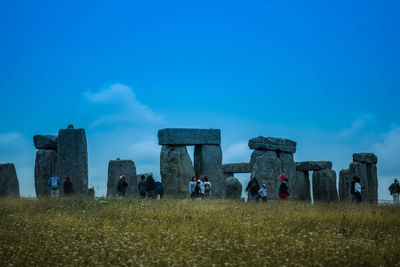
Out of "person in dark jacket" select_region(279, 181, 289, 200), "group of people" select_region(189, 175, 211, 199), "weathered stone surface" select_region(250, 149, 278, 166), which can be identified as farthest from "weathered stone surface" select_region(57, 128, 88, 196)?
"weathered stone surface" select_region(250, 149, 278, 166)

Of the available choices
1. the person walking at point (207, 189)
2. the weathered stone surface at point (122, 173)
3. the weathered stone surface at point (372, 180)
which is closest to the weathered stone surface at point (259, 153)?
the person walking at point (207, 189)

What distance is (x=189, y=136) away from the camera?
82.1 ft

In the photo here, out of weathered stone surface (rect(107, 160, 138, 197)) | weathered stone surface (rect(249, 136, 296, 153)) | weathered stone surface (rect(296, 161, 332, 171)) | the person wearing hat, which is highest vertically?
weathered stone surface (rect(249, 136, 296, 153))

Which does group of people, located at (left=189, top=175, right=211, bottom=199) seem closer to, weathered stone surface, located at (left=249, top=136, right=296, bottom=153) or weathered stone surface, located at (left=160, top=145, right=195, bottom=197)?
weathered stone surface, located at (left=160, top=145, right=195, bottom=197)

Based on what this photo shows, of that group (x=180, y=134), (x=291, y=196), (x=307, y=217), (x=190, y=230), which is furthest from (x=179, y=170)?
(x=190, y=230)

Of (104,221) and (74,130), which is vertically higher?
(74,130)

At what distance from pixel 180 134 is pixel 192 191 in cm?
400

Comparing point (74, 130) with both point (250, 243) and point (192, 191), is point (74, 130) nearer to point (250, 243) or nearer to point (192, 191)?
point (192, 191)

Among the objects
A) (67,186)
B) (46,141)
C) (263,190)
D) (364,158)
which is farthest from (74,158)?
(364,158)

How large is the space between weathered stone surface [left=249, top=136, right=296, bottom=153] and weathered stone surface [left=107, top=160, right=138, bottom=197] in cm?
618

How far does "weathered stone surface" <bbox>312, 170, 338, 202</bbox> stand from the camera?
3088cm

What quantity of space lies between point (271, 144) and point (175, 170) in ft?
19.0

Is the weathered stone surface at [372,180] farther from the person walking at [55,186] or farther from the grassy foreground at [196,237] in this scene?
the person walking at [55,186]

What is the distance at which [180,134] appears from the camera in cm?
2473
